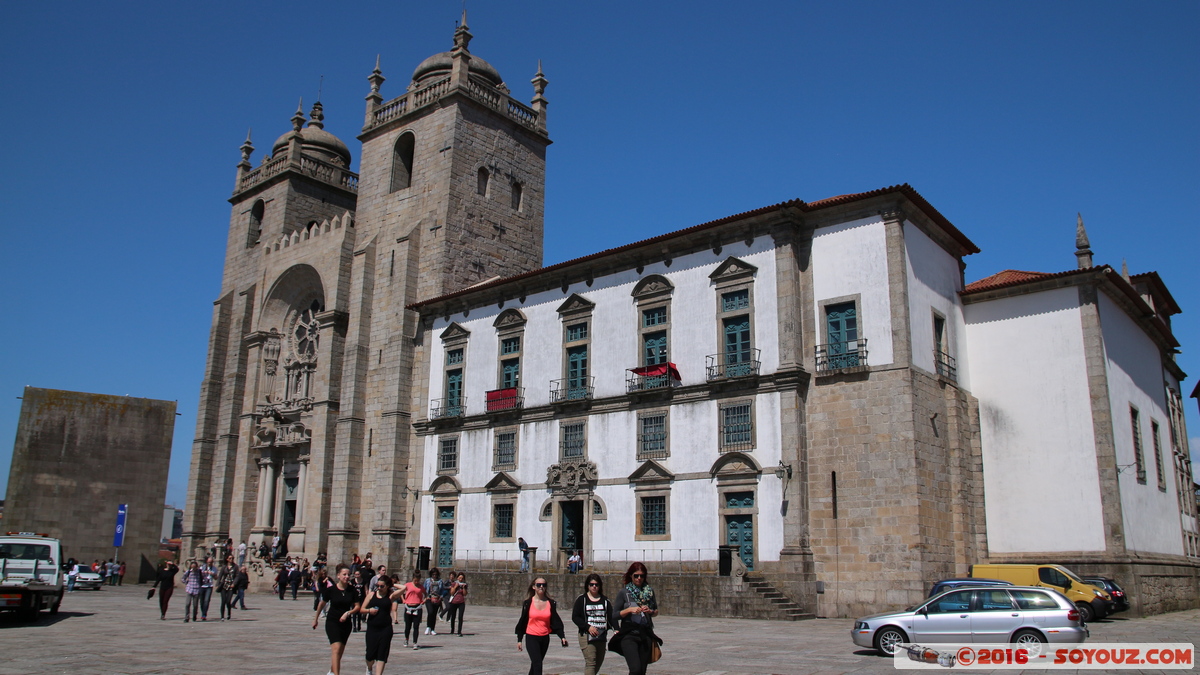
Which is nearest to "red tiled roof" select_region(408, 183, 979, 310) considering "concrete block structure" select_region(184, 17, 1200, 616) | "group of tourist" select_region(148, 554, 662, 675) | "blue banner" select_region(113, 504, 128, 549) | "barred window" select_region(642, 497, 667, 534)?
"concrete block structure" select_region(184, 17, 1200, 616)

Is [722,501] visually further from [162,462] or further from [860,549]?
[162,462]

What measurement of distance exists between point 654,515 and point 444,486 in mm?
9197

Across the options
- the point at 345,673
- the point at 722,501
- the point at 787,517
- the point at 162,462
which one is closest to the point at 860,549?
the point at 787,517

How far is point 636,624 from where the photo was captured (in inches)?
349

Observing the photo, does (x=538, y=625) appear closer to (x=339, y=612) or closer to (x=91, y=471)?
(x=339, y=612)

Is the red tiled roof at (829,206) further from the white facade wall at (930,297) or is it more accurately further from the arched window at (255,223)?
the arched window at (255,223)

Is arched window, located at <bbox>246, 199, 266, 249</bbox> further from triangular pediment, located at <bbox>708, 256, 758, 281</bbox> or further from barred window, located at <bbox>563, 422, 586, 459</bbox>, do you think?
A: triangular pediment, located at <bbox>708, 256, 758, 281</bbox>

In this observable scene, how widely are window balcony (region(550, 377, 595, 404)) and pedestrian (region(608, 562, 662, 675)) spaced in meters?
19.6

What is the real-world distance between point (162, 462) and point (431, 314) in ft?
70.2

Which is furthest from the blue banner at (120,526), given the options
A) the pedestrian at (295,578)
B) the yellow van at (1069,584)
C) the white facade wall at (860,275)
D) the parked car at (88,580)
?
the yellow van at (1069,584)

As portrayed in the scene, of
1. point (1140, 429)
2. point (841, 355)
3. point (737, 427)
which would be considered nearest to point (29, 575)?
point (737, 427)

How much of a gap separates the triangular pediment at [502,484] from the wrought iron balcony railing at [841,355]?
439 inches

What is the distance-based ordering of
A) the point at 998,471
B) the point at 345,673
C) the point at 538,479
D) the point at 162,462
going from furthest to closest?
the point at 162,462, the point at 538,479, the point at 998,471, the point at 345,673

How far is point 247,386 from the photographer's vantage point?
1671 inches
